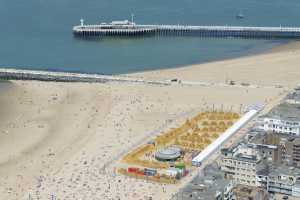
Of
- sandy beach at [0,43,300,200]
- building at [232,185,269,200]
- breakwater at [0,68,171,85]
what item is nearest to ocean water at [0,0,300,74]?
breakwater at [0,68,171,85]

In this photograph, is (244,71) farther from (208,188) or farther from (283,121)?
(208,188)

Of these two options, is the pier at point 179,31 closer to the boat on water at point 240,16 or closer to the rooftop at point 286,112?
the boat on water at point 240,16

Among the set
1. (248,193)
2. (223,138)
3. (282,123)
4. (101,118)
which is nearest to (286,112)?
(282,123)

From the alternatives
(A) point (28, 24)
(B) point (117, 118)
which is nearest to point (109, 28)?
(A) point (28, 24)

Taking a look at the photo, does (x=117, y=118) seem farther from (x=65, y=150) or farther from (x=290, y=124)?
(x=290, y=124)

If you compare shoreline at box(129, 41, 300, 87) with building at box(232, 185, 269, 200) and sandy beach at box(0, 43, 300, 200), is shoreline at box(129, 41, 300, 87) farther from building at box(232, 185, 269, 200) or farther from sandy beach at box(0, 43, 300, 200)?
building at box(232, 185, 269, 200)

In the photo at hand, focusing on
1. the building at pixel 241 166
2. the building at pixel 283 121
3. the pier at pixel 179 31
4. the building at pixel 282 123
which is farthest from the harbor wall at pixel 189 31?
the building at pixel 241 166
